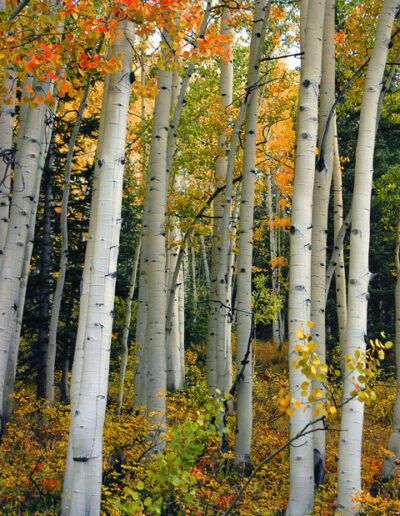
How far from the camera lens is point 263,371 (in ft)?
50.9

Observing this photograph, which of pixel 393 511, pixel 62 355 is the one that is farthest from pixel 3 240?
pixel 62 355

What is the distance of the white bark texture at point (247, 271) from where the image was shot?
5.19 meters

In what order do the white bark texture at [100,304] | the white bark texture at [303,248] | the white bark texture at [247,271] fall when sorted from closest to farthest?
the white bark texture at [100,304] → the white bark texture at [303,248] → the white bark texture at [247,271]

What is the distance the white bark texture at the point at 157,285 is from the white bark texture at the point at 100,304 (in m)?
1.46

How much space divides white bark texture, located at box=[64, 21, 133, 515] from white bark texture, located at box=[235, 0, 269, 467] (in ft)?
7.70

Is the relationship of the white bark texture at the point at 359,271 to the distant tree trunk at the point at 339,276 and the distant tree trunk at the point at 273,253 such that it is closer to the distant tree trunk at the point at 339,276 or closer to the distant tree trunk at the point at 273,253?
the distant tree trunk at the point at 339,276

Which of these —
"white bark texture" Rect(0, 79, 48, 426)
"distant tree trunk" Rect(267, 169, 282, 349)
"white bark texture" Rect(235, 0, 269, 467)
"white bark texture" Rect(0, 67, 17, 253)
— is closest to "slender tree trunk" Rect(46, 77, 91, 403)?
"white bark texture" Rect(0, 67, 17, 253)

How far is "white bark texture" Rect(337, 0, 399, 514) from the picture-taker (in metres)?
3.46

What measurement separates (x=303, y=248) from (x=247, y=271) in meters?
1.69

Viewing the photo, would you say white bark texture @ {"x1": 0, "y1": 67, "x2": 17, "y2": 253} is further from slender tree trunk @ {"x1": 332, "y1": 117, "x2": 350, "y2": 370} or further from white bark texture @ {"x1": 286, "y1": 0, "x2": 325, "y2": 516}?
slender tree trunk @ {"x1": 332, "y1": 117, "x2": 350, "y2": 370}

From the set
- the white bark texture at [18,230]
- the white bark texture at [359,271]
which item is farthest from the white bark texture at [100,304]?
the white bark texture at [359,271]

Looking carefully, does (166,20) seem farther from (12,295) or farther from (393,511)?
(393,511)

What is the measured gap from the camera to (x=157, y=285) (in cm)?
468

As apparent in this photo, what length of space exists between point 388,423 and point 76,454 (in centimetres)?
942
